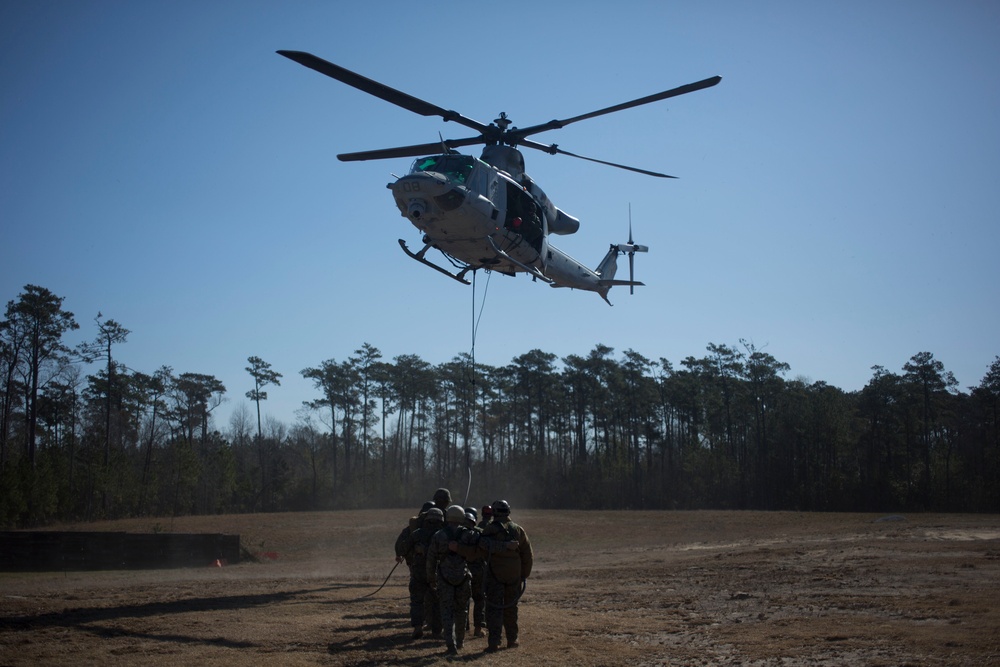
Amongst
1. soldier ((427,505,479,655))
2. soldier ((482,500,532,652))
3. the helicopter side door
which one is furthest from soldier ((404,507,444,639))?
the helicopter side door

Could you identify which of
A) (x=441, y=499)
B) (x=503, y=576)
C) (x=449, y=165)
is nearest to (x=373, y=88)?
(x=449, y=165)

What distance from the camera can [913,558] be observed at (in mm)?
18047

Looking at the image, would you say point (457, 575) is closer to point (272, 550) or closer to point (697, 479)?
point (272, 550)

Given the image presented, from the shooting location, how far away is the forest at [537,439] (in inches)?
1848

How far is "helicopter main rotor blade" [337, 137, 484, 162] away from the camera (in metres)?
16.7

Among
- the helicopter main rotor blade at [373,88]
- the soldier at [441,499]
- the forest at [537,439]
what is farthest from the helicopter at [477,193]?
the forest at [537,439]

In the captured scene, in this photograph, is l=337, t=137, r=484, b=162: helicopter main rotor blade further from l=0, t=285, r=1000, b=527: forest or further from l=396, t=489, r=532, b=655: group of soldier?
l=0, t=285, r=1000, b=527: forest

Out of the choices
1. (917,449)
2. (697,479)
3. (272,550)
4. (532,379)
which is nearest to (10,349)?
(272,550)

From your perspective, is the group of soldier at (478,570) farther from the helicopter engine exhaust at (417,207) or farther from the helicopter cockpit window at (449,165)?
the helicopter cockpit window at (449,165)

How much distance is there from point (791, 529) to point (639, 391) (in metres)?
34.3

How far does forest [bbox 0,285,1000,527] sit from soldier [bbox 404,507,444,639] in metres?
36.8

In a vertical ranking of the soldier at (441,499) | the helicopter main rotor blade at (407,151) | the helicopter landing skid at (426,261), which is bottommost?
the soldier at (441,499)

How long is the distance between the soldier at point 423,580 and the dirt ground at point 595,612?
33cm

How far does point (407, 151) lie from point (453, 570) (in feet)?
33.5
